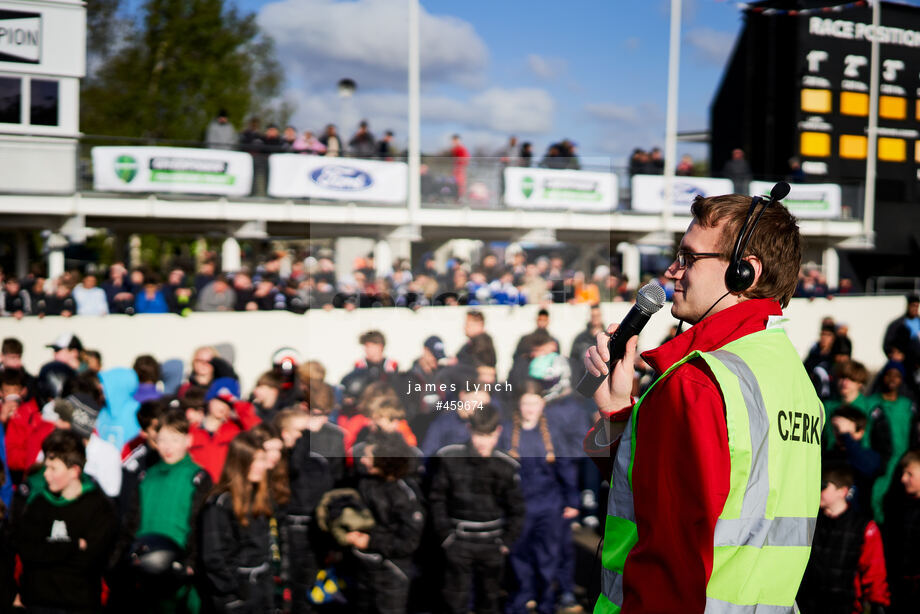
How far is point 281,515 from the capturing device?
5.20 metres

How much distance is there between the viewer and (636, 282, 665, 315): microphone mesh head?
1.97 metres

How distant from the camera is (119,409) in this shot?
7.01m

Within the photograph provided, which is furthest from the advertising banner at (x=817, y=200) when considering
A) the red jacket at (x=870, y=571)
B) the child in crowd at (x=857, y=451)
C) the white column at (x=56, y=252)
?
the red jacket at (x=870, y=571)

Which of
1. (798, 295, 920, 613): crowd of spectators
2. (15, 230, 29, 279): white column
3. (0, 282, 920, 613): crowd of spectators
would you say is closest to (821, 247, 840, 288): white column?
(798, 295, 920, 613): crowd of spectators

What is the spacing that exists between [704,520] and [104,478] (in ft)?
16.7

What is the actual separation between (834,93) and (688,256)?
21294 mm

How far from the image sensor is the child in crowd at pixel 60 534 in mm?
4547

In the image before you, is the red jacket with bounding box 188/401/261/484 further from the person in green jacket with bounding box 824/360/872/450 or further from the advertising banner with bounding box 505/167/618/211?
the advertising banner with bounding box 505/167/618/211

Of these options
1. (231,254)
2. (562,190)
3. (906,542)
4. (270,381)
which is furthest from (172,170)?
(906,542)

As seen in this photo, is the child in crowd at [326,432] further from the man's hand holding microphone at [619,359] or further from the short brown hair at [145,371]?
the man's hand holding microphone at [619,359]

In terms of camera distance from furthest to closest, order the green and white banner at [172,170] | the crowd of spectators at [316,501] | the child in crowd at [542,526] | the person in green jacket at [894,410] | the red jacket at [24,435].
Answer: the green and white banner at [172,170], the person in green jacket at [894,410], the red jacket at [24,435], the child in crowd at [542,526], the crowd of spectators at [316,501]

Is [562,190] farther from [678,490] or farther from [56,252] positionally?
[678,490]

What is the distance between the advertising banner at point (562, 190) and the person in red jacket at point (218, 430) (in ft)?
45.7

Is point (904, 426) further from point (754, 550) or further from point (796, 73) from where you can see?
point (796, 73)
